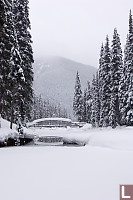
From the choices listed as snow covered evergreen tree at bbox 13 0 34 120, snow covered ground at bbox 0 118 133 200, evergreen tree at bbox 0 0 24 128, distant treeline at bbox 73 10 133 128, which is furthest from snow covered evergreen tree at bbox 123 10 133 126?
snow covered ground at bbox 0 118 133 200

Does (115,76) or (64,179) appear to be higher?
(115,76)

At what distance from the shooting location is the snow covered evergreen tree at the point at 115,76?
104ft

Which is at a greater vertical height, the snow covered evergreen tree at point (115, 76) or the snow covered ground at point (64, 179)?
the snow covered evergreen tree at point (115, 76)

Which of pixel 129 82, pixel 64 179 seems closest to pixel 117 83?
pixel 129 82

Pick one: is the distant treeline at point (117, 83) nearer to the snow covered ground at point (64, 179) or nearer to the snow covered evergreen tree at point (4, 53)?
the snow covered evergreen tree at point (4, 53)

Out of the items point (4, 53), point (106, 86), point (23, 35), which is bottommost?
point (106, 86)

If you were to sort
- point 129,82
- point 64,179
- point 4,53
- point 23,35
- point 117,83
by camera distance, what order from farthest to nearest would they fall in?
point 117,83, point 129,82, point 23,35, point 4,53, point 64,179

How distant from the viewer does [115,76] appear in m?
32.0

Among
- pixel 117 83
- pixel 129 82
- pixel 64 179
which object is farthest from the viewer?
pixel 117 83

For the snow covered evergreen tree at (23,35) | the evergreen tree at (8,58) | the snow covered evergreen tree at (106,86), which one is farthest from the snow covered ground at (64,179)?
the snow covered evergreen tree at (106,86)

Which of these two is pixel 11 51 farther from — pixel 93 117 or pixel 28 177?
pixel 93 117

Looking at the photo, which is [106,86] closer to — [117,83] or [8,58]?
[117,83]

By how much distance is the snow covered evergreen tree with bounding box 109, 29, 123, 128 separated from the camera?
3156 centimetres

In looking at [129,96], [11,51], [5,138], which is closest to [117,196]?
[5,138]
